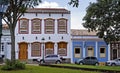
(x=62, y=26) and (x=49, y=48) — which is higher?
(x=62, y=26)

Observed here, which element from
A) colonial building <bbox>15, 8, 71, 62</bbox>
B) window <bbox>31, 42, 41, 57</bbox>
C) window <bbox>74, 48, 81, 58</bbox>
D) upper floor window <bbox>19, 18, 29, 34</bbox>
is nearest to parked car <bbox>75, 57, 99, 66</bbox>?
window <bbox>74, 48, 81, 58</bbox>

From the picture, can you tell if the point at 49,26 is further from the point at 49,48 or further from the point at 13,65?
the point at 13,65

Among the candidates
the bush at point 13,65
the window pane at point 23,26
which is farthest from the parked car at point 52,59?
the bush at point 13,65

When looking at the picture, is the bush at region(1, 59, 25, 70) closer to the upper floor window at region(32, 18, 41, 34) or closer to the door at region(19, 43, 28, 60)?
the door at region(19, 43, 28, 60)

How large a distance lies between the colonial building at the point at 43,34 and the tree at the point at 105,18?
18.0 metres

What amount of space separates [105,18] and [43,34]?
2153 centimetres

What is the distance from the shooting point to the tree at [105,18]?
48.5 meters

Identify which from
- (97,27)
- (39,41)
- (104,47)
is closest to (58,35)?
(39,41)

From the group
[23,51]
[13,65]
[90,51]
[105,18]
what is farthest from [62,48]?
[13,65]

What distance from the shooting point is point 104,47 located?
70750mm

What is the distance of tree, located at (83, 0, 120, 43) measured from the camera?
159ft

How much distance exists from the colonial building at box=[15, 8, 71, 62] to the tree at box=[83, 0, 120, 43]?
1804cm

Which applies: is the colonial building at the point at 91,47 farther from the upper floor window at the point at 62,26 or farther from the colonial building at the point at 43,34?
the colonial building at the point at 43,34

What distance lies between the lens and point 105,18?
49.5 metres
